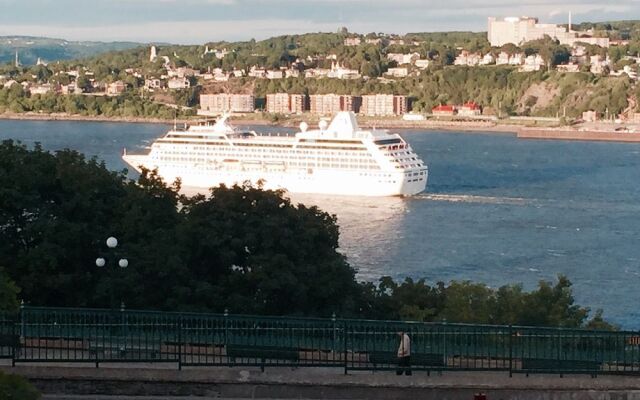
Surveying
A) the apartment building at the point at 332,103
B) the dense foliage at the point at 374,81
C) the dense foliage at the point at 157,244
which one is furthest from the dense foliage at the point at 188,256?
the apartment building at the point at 332,103

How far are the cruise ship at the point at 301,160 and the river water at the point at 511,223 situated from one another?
43.7 inches

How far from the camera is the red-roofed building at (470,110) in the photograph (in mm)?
91938

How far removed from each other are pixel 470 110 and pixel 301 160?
164 ft

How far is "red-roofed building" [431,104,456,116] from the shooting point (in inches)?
3624

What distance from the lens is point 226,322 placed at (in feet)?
28.3

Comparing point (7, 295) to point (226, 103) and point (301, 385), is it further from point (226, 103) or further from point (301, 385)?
point (226, 103)

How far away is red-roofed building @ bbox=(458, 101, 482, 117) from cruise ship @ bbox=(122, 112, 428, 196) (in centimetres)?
4639

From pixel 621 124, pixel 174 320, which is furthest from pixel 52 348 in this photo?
pixel 621 124

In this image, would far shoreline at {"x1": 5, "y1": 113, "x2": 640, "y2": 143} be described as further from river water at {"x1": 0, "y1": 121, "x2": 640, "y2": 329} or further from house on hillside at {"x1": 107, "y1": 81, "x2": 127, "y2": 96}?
house on hillside at {"x1": 107, "y1": 81, "x2": 127, "y2": 96}

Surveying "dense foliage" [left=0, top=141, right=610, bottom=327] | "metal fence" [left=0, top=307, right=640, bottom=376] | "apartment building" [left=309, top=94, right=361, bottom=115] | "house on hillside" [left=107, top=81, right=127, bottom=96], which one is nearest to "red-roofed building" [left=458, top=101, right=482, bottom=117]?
"apartment building" [left=309, top=94, right=361, bottom=115]

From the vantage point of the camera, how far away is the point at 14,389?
648cm

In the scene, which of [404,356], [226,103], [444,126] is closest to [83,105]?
[226,103]

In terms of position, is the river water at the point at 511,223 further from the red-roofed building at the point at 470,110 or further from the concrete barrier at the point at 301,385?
the red-roofed building at the point at 470,110

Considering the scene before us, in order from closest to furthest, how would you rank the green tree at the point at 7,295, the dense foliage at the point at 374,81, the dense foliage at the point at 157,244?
the green tree at the point at 7,295
the dense foliage at the point at 157,244
the dense foliage at the point at 374,81
